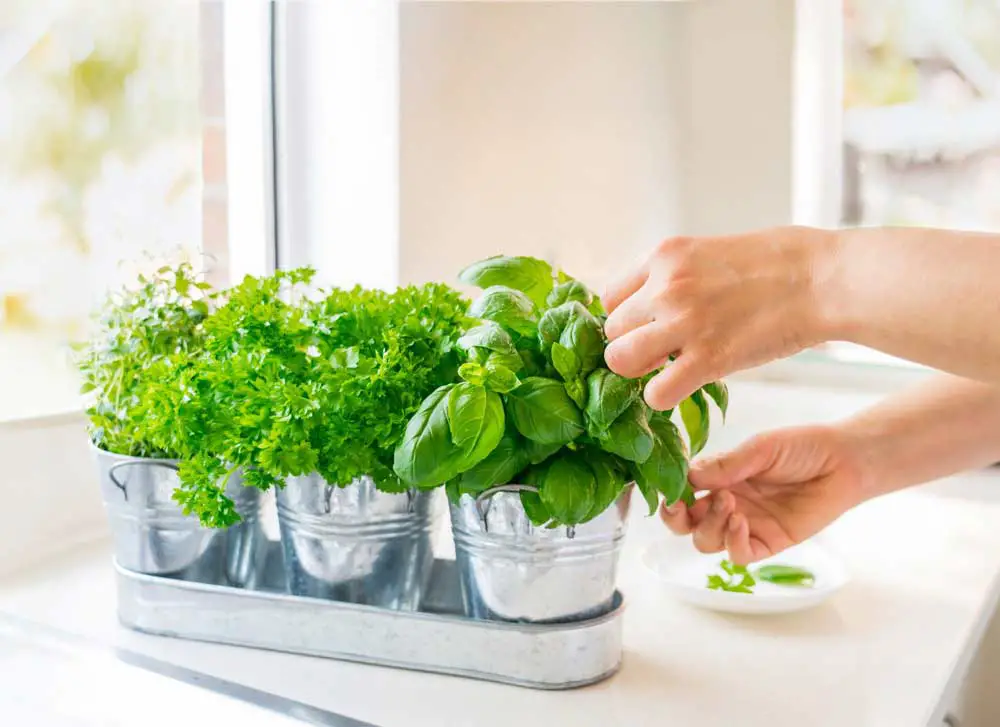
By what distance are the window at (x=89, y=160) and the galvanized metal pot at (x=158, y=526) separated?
0.92 feet

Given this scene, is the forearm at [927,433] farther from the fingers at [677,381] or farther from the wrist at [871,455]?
the fingers at [677,381]

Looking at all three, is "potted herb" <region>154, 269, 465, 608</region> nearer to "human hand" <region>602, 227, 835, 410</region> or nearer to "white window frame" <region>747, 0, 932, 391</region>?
"human hand" <region>602, 227, 835, 410</region>

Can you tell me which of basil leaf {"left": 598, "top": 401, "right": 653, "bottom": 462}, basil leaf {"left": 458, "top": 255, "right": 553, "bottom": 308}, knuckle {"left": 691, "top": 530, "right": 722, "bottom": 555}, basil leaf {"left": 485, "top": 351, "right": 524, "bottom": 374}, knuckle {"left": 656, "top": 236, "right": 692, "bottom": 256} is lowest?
knuckle {"left": 691, "top": 530, "right": 722, "bottom": 555}

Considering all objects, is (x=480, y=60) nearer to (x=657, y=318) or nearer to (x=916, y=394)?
(x=916, y=394)

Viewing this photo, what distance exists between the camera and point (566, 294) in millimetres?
774

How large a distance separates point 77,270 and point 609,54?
91 cm

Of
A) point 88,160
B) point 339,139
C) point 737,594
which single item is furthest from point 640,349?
point 339,139

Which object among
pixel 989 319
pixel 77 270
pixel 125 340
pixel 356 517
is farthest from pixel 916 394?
pixel 77 270

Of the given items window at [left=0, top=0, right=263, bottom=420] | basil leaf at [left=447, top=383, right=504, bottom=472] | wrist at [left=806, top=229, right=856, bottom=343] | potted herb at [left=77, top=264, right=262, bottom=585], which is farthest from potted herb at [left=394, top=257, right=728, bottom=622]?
window at [left=0, top=0, right=263, bottom=420]

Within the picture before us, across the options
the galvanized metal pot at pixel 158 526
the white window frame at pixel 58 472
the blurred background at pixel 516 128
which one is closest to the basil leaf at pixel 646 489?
the galvanized metal pot at pixel 158 526

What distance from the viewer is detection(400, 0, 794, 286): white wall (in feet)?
5.06

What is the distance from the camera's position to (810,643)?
91cm

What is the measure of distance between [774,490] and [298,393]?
51 cm

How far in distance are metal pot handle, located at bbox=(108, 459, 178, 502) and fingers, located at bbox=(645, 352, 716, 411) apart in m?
0.39
